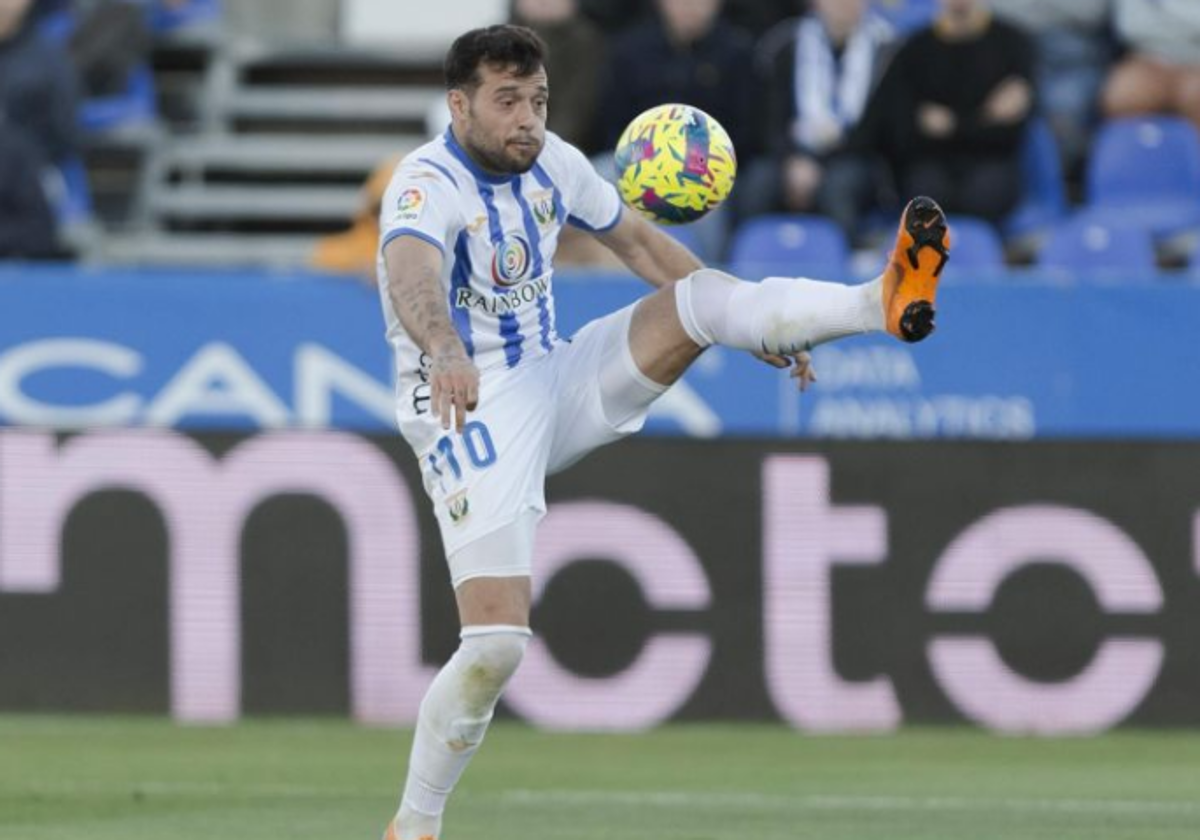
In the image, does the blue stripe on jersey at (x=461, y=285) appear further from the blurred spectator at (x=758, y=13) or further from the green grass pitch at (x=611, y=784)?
the blurred spectator at (x=758, y=13)

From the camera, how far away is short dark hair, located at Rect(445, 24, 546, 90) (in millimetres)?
7672

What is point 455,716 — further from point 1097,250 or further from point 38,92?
point 38,92

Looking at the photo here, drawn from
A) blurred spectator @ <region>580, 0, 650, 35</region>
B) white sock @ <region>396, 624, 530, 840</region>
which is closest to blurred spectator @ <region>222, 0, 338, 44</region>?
blurred spectator @ <region>580, 0, 650, 35</region>

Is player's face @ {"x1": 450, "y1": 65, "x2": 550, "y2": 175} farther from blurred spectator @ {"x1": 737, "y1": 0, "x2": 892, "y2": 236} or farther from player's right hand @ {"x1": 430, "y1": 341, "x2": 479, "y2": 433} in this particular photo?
blurred spectator @ {"x1": 737, "y1": 0, "x2": 892, "y2": 236}

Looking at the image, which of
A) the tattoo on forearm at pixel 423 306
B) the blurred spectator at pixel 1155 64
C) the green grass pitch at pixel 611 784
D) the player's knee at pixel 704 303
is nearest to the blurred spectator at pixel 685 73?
the blurred spectator at pixel 1155 64

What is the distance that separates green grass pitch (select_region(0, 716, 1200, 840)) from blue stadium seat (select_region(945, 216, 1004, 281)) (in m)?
4.06

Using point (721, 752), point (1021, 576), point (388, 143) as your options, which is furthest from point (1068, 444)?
point (388, 143)

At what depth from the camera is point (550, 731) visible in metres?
11.4

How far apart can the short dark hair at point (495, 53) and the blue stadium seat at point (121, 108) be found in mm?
9347

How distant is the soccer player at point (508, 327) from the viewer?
7.54 meters

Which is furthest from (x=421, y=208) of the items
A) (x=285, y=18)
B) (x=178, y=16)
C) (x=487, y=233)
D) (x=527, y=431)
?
(x=285, y=18)

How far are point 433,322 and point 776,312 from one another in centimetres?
106

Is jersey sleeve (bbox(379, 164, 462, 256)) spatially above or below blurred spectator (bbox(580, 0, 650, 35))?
below

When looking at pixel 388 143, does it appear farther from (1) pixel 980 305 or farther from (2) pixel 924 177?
(1) pixel 980 305
